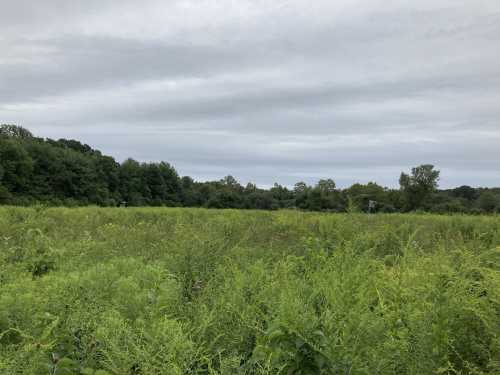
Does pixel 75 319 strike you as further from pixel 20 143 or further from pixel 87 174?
pixel 20 143

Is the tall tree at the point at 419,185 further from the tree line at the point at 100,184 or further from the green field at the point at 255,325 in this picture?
the green field at the point at 255,325

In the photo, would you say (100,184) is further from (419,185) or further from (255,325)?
(255,325)

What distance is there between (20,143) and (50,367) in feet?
204

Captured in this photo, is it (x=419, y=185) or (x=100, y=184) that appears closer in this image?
(x=419, y=185)

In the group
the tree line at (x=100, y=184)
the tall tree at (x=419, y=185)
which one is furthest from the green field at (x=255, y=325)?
the tree line at (x=100, y=184)

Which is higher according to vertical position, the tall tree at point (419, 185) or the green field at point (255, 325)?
the tall tree at point (419, 185)

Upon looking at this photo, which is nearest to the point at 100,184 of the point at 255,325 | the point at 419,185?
the point at 419,185

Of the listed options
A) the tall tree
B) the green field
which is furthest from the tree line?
the green field

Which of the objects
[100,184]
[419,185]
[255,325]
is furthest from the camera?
[100,184]

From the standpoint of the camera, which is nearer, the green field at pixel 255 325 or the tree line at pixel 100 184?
the green field at pixel 255 325

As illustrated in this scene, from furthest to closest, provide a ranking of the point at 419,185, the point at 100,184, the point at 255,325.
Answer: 1. the point at 100,184
2. the point at 419,185
3. the point at 255,325

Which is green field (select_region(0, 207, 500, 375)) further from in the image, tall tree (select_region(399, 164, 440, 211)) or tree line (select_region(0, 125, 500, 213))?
tree line (select_region(0, 125, 500, 213))

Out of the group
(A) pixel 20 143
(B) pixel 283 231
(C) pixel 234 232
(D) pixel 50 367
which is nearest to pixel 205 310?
(D) pixel 50 367

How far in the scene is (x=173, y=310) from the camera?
10.1 ft
